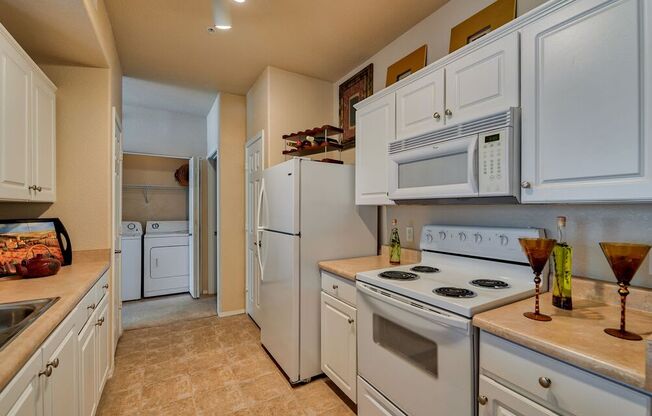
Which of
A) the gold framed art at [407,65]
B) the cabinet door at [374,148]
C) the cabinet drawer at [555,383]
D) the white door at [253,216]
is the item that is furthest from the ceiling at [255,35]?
the cabinet drawer at [555,383]

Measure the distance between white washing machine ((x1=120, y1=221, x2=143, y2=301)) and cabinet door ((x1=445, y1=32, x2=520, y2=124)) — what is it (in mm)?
4214

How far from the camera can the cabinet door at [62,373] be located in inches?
41.6

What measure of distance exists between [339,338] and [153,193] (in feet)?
13.2

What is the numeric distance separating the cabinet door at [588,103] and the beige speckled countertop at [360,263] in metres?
1.01

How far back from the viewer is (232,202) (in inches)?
144

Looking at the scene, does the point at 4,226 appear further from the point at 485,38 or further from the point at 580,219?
the point at 580,219

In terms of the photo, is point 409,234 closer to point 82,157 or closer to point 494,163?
point 494,163

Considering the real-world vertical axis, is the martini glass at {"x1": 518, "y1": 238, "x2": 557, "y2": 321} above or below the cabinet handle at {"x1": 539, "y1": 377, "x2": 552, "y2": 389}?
above


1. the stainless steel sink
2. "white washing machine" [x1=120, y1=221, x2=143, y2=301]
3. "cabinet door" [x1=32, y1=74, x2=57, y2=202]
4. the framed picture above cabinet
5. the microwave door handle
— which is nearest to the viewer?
the stainless steel sink

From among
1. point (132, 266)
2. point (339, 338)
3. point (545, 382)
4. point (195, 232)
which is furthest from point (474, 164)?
point (132, 266)

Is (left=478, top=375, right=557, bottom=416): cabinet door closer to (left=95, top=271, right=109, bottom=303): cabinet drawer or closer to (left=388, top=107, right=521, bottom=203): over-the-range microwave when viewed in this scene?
(left=388, top=107, right=521, bottom=203): over-the-range microwave

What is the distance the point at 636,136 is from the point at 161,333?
3.76 meters

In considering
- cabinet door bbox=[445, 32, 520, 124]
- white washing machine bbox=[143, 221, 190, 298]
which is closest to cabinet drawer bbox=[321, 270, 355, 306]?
cabinet door bbox=[445, 32, 520, 124]

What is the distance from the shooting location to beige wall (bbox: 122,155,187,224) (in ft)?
14.7
